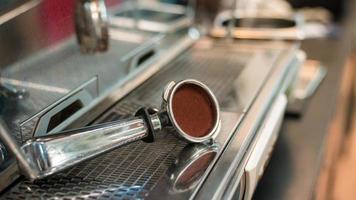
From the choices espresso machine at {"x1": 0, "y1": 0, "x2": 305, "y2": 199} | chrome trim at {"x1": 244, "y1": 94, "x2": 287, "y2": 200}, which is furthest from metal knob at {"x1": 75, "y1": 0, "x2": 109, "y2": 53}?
chrome trim at {"x1": 244, "y1": 94, "x2": 287, "y2": 200}

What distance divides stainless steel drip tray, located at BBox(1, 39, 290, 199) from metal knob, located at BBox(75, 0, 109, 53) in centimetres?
9

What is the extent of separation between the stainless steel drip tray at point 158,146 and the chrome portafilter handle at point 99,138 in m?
0.03

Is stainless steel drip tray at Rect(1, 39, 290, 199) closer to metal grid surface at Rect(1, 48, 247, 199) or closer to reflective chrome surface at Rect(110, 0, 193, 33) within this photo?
metal grid surface at Rect(1, 48, 247, 199)

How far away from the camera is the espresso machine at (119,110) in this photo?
500mm

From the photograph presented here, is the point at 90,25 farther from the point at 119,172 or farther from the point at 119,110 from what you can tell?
the point at 119,172

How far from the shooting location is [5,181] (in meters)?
0.52

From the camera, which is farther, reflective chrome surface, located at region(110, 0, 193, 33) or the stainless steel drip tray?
reflective chrome surface, located at region(110, 0, 193, 33)

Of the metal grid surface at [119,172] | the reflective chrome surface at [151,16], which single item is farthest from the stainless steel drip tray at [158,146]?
the reflective chrome surface at [151,16]

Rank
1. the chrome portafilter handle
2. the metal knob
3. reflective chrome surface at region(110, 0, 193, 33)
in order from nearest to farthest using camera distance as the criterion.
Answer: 1. the chrome portafilter handle
2. the metal knob
3. reflective chrome surface at region(110, 0, 193, 33)

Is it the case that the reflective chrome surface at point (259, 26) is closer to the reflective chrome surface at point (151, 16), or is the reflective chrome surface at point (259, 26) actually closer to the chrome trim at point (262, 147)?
the reflective chrome surface at point (151, 16)

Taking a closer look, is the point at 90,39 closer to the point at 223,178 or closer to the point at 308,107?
the point at 223,178

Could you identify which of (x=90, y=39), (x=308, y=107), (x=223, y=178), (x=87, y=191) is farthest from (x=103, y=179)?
(x=308, y=107)

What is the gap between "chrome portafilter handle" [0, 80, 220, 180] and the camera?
0.47m

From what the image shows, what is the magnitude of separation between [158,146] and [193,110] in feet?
0.21
